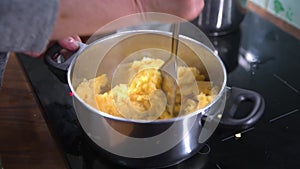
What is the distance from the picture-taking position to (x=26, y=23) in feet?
1.03

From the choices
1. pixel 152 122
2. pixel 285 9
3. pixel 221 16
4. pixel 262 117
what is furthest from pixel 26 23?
pixel 285 9

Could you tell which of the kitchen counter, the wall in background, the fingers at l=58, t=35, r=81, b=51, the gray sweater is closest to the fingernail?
the fingers at l=58, t=35, r=81, b=51

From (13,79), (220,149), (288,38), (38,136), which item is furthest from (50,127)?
(288,38)

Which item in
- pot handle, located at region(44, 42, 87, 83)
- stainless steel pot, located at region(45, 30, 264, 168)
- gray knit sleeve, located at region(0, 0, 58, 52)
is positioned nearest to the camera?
gray knit sleeve, located at region(0, 0, 58, 52)

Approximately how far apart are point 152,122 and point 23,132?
0.24 metres

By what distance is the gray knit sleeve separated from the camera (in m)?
0.30

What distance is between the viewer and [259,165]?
0.50 metres

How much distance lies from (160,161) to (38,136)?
0.19 metres

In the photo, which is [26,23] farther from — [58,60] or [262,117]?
[262,117]

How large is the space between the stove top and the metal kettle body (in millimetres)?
17

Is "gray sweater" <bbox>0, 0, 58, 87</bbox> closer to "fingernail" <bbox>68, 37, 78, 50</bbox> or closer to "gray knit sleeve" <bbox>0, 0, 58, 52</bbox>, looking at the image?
"gray knit sleeve" <bbox>0, 0, 58, 52</bbox>

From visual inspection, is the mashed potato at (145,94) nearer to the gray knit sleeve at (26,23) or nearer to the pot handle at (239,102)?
the pot handle at (239,102)

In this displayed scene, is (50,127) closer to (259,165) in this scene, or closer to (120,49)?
(120,49)

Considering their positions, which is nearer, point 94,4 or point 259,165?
point 94,4
